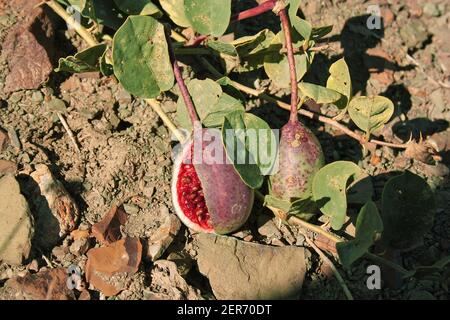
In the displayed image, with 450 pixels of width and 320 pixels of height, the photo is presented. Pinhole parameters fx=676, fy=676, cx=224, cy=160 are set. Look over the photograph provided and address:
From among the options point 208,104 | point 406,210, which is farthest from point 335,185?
point 208,104

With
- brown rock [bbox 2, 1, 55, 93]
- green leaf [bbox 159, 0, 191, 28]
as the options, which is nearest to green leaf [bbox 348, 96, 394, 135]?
green leaf [bbox 159, 0, 191, 28]

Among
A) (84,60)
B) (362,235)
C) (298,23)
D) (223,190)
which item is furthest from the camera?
(298,23)

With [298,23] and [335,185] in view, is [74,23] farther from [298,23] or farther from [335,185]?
[335,185]

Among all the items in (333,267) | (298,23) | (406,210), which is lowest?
(333,267)

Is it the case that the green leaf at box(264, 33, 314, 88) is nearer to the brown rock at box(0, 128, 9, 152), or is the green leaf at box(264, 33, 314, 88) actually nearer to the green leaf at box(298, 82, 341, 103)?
the green leaf at box(298, 82, 341, 103)

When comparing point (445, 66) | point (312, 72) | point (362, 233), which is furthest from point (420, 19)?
point (362, 233)

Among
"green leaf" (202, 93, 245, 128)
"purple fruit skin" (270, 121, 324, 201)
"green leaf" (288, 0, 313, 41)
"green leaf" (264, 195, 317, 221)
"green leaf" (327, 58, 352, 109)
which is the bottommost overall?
"green leaf" (264, 195, 317, 221)
